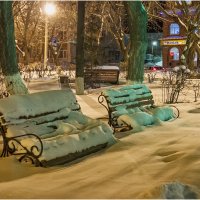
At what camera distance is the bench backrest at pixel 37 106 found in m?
6.38

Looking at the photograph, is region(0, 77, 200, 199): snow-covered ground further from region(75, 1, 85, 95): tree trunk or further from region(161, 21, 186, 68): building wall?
region(161, 21, 186, 68): building wall

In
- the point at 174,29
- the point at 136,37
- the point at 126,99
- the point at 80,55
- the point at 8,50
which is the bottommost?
the point at 126,99

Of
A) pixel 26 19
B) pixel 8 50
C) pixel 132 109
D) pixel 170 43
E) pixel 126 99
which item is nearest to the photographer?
pixel 126 99

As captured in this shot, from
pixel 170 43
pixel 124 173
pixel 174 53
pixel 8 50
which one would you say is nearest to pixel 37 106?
pixel 124 173

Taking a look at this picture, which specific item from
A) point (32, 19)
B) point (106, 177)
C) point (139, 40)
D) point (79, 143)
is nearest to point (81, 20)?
point (139, 40)

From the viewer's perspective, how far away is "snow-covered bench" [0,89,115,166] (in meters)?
6.11

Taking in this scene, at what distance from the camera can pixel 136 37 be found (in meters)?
11.3

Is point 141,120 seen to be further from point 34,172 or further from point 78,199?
point 78,199

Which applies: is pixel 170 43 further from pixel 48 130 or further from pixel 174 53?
pixel 48 130

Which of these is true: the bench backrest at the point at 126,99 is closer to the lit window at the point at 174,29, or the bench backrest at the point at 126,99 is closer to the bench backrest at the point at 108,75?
the bench backrest at the point at 108,75

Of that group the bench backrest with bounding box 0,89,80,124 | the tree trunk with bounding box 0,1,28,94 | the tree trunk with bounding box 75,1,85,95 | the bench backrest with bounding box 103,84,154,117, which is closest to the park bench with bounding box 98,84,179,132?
the bench backrest with bounding box 103,84,154,117

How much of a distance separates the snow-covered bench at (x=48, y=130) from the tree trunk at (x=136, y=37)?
160 inches

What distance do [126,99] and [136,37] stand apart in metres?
2.74

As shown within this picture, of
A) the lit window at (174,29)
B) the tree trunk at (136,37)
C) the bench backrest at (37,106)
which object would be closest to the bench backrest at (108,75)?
the tree trunk at (136,37)
